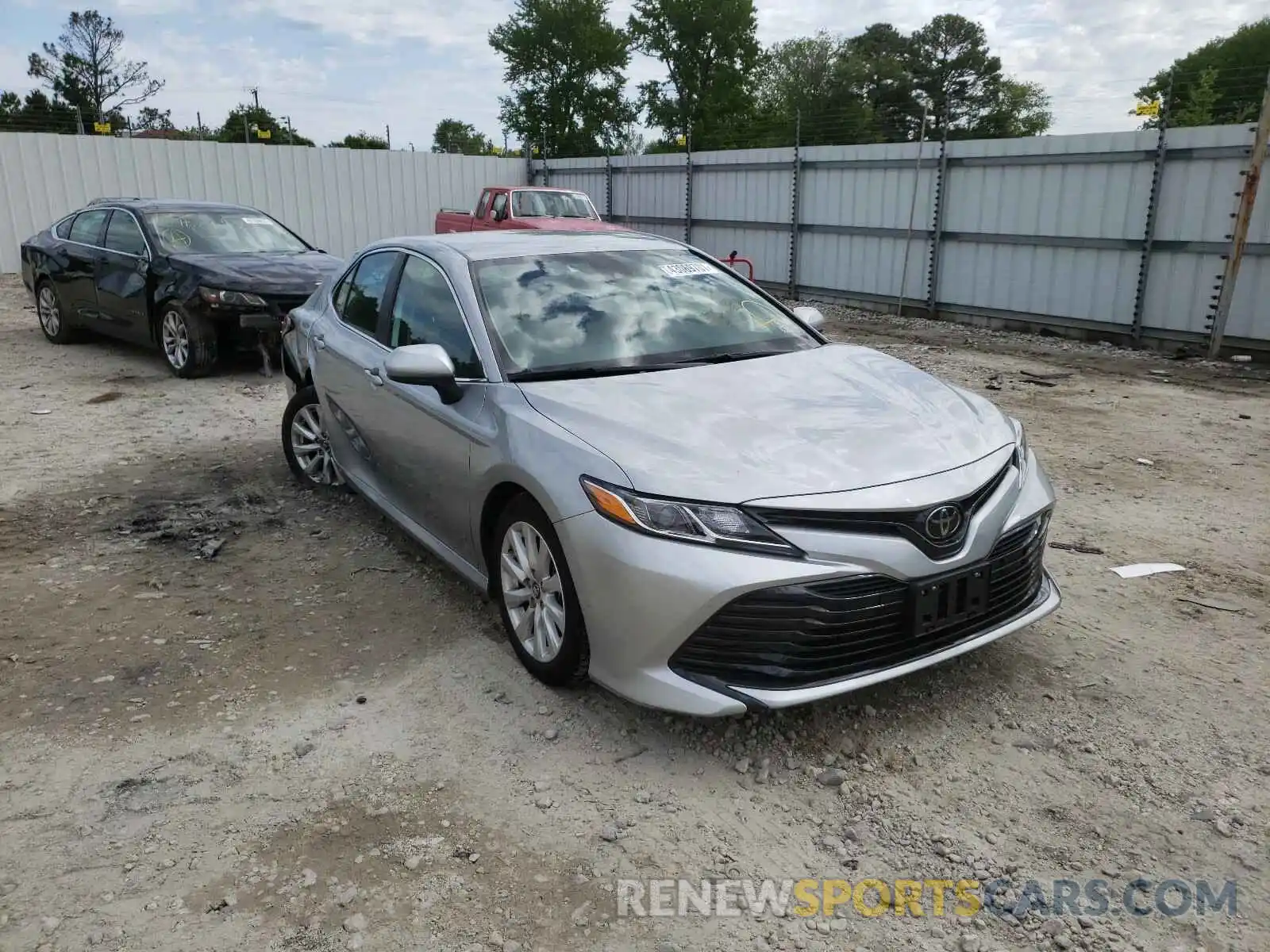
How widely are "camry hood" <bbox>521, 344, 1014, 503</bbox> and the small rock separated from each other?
34.9 inches

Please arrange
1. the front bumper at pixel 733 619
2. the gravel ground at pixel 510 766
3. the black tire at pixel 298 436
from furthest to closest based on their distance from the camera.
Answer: the black tire at pixel 298 436 < the front bumper at pixel 733 619 < the gravel ground at pixel 510 766

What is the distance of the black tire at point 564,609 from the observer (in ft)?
10.4

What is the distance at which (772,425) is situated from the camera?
324cm

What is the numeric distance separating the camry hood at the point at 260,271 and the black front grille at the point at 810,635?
672cm

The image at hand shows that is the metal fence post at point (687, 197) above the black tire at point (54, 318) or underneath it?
above

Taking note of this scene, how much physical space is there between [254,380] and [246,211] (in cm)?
230

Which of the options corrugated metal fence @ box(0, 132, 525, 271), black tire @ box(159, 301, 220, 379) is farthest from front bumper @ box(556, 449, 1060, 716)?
corrugated metal fence @ box(0, 132, 525, 271)

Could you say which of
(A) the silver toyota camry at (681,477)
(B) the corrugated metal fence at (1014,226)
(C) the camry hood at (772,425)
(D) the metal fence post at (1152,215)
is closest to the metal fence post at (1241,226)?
(B) the corrugated metal fence at (1014,226)

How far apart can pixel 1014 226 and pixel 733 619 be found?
11.2 meters

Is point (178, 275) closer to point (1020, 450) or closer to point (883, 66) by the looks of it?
point (1020, 450)

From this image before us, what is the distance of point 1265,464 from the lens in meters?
6.42

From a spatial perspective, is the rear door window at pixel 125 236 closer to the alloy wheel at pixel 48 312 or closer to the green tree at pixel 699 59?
the alloy wheel at pixel 48 312

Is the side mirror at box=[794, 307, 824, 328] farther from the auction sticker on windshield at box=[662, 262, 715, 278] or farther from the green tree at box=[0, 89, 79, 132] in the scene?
the green tree at box=[0, 89, 79, 132]

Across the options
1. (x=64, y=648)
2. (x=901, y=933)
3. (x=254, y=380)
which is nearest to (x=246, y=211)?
(x=254, y=380)
